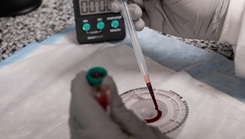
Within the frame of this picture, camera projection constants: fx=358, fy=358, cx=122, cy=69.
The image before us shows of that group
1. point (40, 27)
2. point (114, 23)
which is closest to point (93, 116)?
point (114, 23)

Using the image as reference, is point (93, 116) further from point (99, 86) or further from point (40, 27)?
point (40, 27)

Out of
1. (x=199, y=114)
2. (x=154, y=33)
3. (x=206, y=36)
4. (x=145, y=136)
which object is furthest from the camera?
(x=154, y=33)

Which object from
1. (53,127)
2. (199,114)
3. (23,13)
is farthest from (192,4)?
(23,13)

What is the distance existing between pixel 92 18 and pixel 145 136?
0.47 metres

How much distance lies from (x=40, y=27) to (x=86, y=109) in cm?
60

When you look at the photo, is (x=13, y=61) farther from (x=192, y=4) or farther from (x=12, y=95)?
(x=192, y=4)

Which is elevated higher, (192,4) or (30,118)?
(192,4)

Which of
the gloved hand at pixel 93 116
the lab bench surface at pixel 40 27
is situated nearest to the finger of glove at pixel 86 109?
the gloved hand at pixel 93 116

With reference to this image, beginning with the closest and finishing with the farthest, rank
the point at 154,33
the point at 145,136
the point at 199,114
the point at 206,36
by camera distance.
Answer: the point at 145,136 < the point at 199,114 < the point at 206,36 < the point at 154,33

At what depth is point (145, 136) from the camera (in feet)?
1.13

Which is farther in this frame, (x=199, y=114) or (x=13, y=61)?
(x=13, y=61)

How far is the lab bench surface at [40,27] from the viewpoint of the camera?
763 mm

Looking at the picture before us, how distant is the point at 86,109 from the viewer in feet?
0.97

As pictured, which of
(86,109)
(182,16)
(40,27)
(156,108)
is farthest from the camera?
(40,27)
